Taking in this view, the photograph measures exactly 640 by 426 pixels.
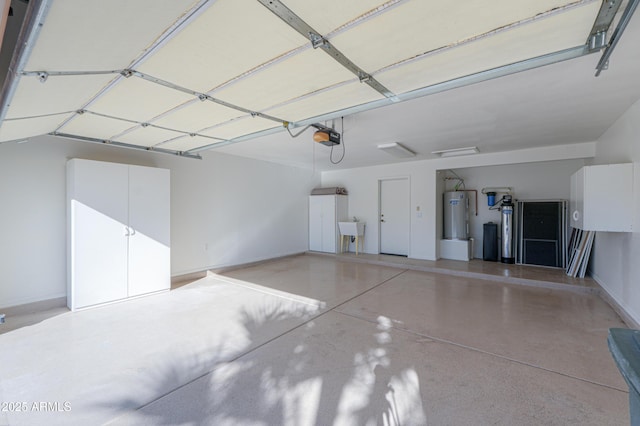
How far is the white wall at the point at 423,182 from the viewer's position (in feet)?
17.0

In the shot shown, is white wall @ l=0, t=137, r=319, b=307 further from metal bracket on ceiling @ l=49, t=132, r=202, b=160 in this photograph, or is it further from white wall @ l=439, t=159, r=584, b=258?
white wall @ l=439, t=159, r=584, b=258

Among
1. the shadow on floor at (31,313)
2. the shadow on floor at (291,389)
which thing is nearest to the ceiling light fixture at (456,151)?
the shadow on floor at (291,389)

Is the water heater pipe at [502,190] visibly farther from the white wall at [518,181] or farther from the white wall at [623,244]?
the white wall at [623,244]

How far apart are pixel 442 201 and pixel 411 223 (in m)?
1.01

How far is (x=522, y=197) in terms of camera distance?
6453 mm

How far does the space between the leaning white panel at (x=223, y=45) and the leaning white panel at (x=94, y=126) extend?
5.05ft

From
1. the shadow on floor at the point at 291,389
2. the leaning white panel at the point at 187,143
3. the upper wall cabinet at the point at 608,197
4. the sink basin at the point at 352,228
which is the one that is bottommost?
the shadow on floor at the point at 291,389

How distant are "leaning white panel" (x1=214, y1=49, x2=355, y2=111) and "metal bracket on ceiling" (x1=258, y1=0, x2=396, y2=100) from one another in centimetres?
5

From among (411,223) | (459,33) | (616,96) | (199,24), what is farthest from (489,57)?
(411,223)

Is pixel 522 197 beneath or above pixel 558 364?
above

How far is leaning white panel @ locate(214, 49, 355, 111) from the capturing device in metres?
1.90

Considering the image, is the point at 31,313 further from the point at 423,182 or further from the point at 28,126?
the point at 423,182

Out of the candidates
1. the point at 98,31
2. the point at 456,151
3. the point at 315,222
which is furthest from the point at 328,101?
the point at 315,222

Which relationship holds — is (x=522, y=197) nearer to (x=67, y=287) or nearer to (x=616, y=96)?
(x=616, y=96)
